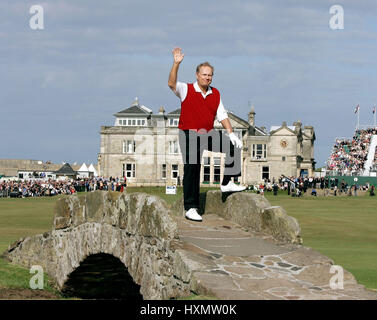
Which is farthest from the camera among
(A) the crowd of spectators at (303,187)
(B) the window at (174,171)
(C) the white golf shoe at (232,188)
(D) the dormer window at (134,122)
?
(D) the dormer window at (134,122)

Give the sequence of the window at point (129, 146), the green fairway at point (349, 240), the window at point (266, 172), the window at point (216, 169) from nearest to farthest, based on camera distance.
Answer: the green fairway at point (349, 240) → the window at point (216, 169) → the window at point (266, 172) → the window at point (129, 146)

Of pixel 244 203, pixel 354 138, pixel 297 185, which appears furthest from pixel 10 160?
pixel 244 203

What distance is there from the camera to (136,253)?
35.4 ft

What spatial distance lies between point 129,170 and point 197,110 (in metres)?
78.5

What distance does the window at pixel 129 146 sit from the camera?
290 feet

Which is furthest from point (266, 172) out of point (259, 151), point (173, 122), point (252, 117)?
point (173, 122)

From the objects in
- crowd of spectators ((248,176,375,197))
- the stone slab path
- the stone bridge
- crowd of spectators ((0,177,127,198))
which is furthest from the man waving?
crowd of spectators ((0,177,127,198))

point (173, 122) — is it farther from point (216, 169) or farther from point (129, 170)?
point (129, 170)

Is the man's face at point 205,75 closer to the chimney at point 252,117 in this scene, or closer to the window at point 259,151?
the window at point 259,151

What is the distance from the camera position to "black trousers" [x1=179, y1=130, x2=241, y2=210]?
10.5m

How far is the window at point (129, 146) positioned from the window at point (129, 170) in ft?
6.62

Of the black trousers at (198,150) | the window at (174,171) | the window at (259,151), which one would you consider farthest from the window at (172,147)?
the black trousers at (198,150)

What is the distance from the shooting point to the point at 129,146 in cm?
8850

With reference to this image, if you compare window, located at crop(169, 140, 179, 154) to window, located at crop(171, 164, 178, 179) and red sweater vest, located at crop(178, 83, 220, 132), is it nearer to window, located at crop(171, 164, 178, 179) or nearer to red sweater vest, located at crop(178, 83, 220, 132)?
window, located at crop(171, 164, 178, 179)
